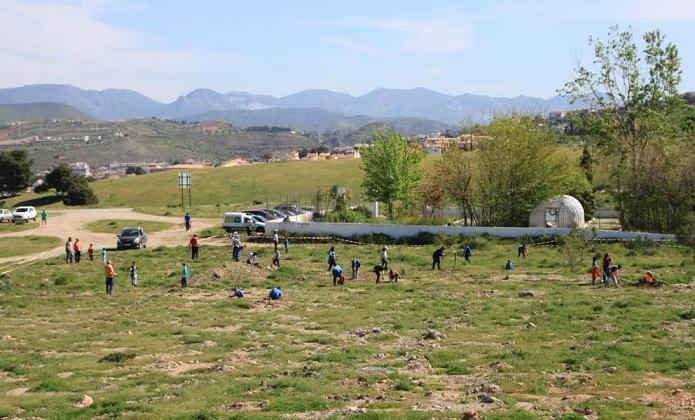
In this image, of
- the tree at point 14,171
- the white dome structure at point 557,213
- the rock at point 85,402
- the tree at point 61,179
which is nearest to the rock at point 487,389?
the rock at point 85,402

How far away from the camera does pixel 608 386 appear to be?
15.8 m

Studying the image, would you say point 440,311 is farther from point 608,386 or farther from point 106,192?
point 106,192

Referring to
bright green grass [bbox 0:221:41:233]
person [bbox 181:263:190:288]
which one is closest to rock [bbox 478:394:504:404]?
person [bbox 181:263:190:288]

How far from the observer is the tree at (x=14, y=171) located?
3994 inches

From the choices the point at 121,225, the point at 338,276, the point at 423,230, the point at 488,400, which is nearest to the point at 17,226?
the point at 121,225

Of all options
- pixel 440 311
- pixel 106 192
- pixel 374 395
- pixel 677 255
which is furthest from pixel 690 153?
pixel 106 192

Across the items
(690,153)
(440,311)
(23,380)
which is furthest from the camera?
(690,153)

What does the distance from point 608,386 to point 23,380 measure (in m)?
13.2

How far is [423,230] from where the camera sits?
50094 millimetres

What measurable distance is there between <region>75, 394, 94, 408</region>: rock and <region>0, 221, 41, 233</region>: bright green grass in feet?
153

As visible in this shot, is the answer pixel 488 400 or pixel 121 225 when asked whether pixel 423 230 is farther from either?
pixel 488 400

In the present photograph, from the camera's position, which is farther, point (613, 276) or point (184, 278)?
point (184, 278)

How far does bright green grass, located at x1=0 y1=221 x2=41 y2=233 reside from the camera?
5758cm

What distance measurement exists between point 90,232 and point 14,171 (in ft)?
172
